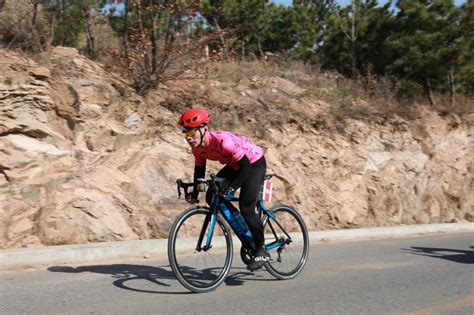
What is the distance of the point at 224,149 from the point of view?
5602 mm

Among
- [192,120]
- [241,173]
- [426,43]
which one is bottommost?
[241,173]

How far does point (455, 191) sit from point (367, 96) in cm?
359

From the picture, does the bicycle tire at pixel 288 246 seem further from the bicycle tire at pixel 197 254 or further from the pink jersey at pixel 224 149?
the pink jersey at pixel 224 149

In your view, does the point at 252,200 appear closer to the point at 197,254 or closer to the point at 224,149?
the point at 224,149

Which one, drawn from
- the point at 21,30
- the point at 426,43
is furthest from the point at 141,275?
the point at 426,43

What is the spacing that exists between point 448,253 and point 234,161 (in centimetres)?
498

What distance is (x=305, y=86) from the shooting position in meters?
15.0

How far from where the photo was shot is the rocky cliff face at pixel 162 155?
8.56 m

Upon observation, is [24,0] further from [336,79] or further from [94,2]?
A: [336,79]

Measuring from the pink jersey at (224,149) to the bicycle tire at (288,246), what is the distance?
1015 mm

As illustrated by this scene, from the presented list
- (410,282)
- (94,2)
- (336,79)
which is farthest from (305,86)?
(410,282)

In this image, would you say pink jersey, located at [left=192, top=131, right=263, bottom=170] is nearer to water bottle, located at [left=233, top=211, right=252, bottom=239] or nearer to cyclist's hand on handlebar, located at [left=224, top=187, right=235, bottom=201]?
cyclist's hand on handlebar, located at [left=224, top=187, right=235, bottom=201]

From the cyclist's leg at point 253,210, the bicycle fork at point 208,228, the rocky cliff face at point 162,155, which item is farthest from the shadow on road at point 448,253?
the bicycle fork at point 208,228

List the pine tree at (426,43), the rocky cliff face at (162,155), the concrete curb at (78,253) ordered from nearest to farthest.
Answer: the concrete curb at (78,253)
the rocky cliff face at (162,155)
the pine tree at (426,43)
